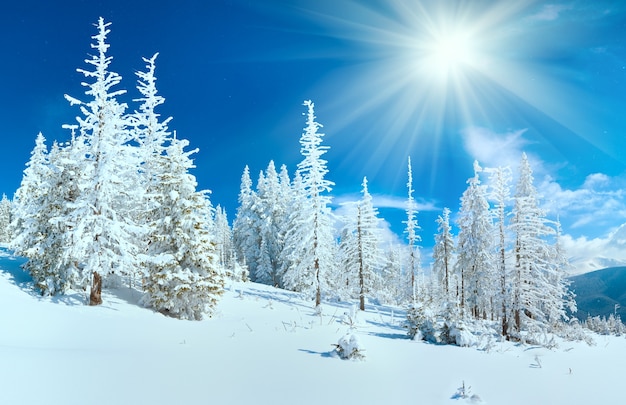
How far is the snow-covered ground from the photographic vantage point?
568 cm

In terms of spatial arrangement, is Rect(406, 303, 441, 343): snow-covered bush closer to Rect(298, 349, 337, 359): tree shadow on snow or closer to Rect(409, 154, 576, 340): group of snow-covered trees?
Rect(409, 154, 576, 340): group of snow-covered trees

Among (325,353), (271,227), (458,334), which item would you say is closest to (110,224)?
(325,353)

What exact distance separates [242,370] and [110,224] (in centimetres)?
1372

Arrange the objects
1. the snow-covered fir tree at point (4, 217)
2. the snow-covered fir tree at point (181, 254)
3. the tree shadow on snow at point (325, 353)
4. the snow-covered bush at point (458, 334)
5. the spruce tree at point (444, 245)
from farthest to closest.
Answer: the snow-covered fir tree at point (4, 217)
the spruce tree at point (444, 245)
the snow-covered fir tree at point (181, 254)
the snow-covered bush at point (458, 334)
the tree shadow on snow at point (325, 353)

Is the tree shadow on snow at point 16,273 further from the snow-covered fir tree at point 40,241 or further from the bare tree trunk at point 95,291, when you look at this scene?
the bare tree trunk at point 95,291

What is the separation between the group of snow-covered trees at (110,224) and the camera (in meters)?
17.4

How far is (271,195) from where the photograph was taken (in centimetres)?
5203

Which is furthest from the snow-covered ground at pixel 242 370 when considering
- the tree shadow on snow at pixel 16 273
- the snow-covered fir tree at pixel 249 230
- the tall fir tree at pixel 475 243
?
the snow-covered fir tree at pixel 249 230

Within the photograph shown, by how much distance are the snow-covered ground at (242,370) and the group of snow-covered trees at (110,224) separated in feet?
12.5

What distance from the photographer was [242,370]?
7.31m

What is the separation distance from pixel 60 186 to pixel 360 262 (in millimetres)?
25363

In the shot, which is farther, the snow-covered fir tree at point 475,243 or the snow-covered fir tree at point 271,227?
the snow-covered fir tree at point 271,227

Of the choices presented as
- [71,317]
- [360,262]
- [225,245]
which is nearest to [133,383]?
[71,317]

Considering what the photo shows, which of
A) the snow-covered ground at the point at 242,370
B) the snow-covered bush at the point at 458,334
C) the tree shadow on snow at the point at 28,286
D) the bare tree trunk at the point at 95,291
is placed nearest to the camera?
the snow-covered ground at the point at 242,370
